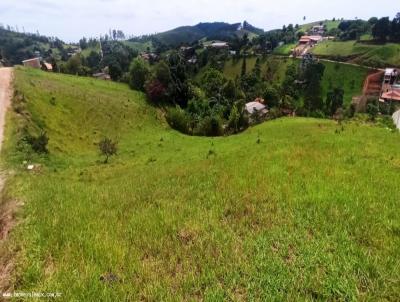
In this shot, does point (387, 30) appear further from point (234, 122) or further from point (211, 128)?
point (211, 128)

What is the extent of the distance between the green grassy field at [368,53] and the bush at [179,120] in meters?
98.9

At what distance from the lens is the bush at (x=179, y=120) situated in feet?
187

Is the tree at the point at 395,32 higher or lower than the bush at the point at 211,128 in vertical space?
higher

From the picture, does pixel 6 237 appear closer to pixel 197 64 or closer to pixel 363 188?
pixel 363 188

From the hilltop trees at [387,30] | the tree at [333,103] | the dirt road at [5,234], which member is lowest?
the tree at [333,103]

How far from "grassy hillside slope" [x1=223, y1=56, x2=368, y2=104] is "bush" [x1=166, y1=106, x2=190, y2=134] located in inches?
2721

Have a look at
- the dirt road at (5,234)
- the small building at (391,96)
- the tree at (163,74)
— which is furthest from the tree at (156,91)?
the small building at (391,96)

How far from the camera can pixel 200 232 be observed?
9062mm

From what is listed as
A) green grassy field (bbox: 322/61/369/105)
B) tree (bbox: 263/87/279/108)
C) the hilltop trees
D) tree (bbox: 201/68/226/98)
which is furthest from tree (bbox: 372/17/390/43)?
tree (bbox: 201/68/226/98)

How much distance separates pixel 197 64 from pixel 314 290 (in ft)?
501

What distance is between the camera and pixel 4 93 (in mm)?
40719

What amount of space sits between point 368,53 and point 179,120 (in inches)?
4316

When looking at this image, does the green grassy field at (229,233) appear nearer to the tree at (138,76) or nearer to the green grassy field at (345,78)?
the tree at (138,76)

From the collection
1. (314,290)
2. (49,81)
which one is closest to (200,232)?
(314,290)
